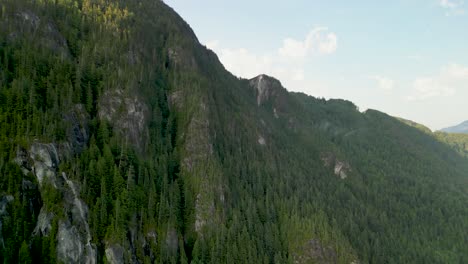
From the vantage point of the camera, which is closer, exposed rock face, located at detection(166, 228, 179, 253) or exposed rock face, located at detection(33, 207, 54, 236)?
exposed rock face, located at detection(33, 207, 54, 236)

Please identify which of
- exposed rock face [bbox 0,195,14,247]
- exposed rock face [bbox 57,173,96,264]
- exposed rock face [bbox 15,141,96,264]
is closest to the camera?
exposed rock face [bbox 0,195,14,247]

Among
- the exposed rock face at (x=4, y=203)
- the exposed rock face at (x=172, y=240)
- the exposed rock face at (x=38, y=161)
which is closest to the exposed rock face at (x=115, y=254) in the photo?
the exposed rock face at (x=172, y=240)

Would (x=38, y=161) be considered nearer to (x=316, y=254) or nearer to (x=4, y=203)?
(x=4, y=203)

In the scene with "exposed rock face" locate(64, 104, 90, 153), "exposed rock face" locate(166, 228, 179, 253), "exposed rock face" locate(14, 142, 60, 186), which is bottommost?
"exposed rock face" locate(166, 228, 179, 253)

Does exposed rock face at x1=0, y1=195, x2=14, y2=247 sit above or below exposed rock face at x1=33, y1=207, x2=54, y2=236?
above

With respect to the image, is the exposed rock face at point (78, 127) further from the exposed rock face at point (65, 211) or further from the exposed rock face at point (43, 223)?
the exposed rock face at point (43, 223)

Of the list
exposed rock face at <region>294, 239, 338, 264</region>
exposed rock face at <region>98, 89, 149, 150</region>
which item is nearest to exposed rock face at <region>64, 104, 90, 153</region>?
exposed rock face at <region>98, 89, 149, 150</region>

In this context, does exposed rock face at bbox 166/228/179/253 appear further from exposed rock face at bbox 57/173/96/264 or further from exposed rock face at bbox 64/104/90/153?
exposed rock face at bbox 64/104/90/153

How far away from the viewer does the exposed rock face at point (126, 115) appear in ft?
587

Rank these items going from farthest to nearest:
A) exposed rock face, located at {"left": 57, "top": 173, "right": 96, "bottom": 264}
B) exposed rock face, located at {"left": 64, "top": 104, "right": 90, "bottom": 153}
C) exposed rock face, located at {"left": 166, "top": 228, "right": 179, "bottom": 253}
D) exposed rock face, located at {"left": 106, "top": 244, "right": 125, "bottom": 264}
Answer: exposed rock face, located at {"left": 166, "top": 228, "right": 179, "bottom": 253}, exposed rock face, located at {"left": 64, "top": 104, "right": 90, "bottom": 153}, exposed rock face, located at {"left": 106, "top": 244, "right": 125, "bottom": 264}, exposed rock face, located at {"left": 57, "top": 173, "right": 96, "bottom": 264}

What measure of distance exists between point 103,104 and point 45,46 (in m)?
43.7

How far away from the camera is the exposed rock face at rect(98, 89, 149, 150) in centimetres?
17900

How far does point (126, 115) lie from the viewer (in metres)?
186

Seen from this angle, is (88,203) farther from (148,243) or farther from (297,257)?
(297,257)
